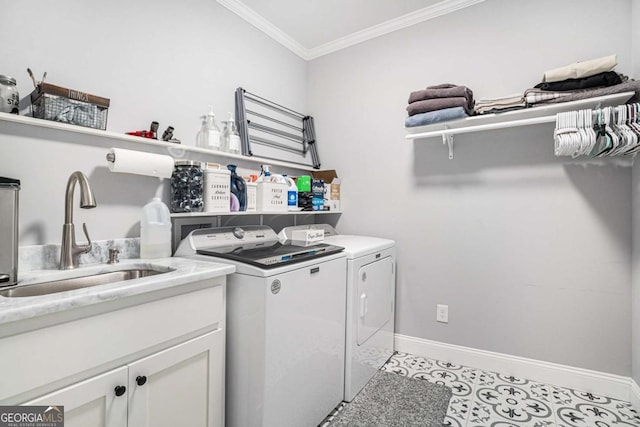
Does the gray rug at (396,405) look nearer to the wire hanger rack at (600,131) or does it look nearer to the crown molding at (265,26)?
the wire hanger rack at (600,131)

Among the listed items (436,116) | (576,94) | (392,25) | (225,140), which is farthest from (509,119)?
(225,140)

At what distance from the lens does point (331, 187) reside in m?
2.68

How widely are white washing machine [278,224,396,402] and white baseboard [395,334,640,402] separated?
24 centimetres

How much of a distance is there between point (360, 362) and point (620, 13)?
8.48 feet

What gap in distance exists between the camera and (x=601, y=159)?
5.94 ft

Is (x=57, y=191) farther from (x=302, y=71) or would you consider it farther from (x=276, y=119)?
(x=302, y=71)

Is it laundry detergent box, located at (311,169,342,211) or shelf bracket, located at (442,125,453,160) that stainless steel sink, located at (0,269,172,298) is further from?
shelf bracket, located at (442,125,453,160)

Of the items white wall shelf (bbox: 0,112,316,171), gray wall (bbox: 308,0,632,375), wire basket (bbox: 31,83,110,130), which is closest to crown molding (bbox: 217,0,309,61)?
gray wall (bbox: 308,0,632,375)

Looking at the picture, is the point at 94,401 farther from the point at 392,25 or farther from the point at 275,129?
the point at 392,25

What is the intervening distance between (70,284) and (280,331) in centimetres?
88

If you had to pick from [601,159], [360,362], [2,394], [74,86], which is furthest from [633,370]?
[74,86]

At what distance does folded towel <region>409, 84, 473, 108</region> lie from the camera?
2014 mm

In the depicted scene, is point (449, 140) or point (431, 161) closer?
point (449, 140)

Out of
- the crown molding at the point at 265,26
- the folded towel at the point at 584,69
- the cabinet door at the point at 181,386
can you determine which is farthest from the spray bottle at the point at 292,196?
the folded towel at the point at 584,69
